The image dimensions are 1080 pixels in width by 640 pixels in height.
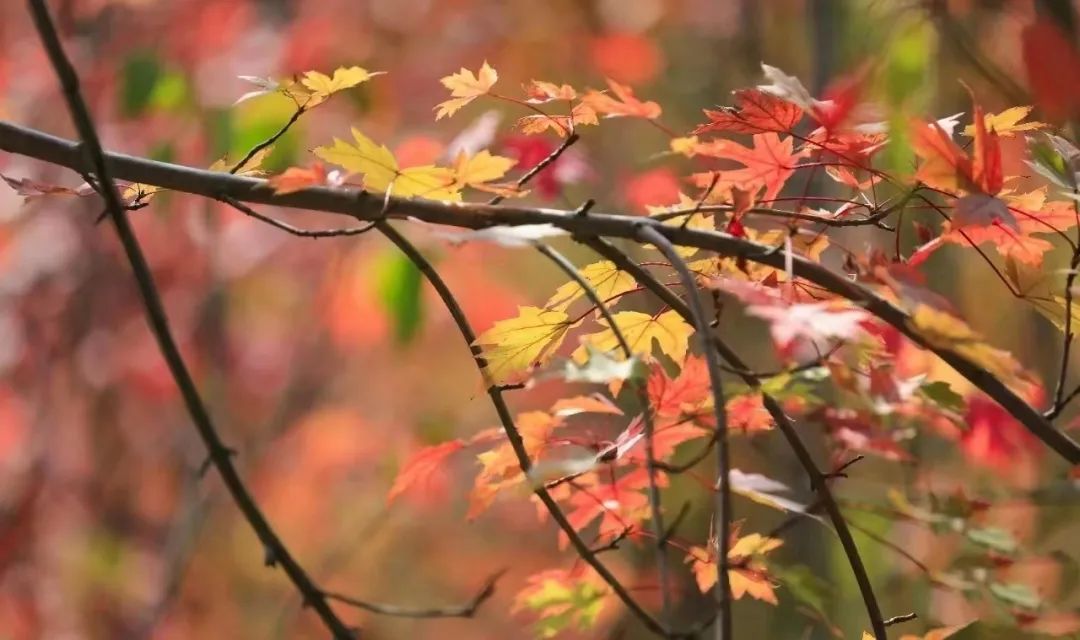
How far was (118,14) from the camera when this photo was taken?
1768 mm

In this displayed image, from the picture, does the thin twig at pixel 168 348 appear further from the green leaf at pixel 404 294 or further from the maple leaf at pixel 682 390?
the green leaf at pixel 404 294

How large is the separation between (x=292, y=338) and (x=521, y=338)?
1.66 meters

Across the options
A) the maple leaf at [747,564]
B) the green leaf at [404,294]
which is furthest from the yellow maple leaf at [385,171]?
the green leaf at [404,294]

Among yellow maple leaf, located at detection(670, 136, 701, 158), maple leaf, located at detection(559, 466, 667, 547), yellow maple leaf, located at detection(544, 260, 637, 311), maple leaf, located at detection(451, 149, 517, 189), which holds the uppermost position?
maple leaf, located at detection(451, 149, 517, 189)

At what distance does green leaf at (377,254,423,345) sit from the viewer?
1.16 metres

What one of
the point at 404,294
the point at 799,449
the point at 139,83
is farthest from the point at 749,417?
the point at 139,83

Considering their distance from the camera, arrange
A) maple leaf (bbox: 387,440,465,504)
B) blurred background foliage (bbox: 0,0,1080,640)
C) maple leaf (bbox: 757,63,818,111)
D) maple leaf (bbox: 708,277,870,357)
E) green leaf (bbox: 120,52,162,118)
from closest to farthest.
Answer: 1. maple leaf (bbox: 708,277,870,357)
2. maple leaf (bbox: 757,63,818,111)
3. maple leaf (bbox: 387,440,465,504)
4. green leaf (bbox: 120,52,162,118)
5. blurred background foliage (bbox: 0,0,1080,640)

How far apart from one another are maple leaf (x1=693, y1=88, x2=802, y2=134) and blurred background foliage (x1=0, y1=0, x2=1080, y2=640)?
2.95 ft

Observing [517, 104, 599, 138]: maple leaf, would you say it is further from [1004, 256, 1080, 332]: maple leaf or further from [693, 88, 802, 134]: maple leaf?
[1004, 256, 1080, 332]: maple leaf

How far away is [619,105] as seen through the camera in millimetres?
520

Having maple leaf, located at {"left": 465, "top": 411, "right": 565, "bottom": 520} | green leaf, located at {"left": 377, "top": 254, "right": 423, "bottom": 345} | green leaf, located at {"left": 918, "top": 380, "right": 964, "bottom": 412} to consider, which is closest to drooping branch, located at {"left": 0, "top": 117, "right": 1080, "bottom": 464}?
green leaf, located at {"left": 918, "top": 380, "right": 964, "bottom": 412}

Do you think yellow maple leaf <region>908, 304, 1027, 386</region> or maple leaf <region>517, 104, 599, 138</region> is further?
maple leaf <region>517, 104, 599, 138</region>

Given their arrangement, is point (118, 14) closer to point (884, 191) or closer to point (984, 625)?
point (884, 191)

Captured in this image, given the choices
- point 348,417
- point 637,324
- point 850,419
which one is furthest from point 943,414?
point 348,417
